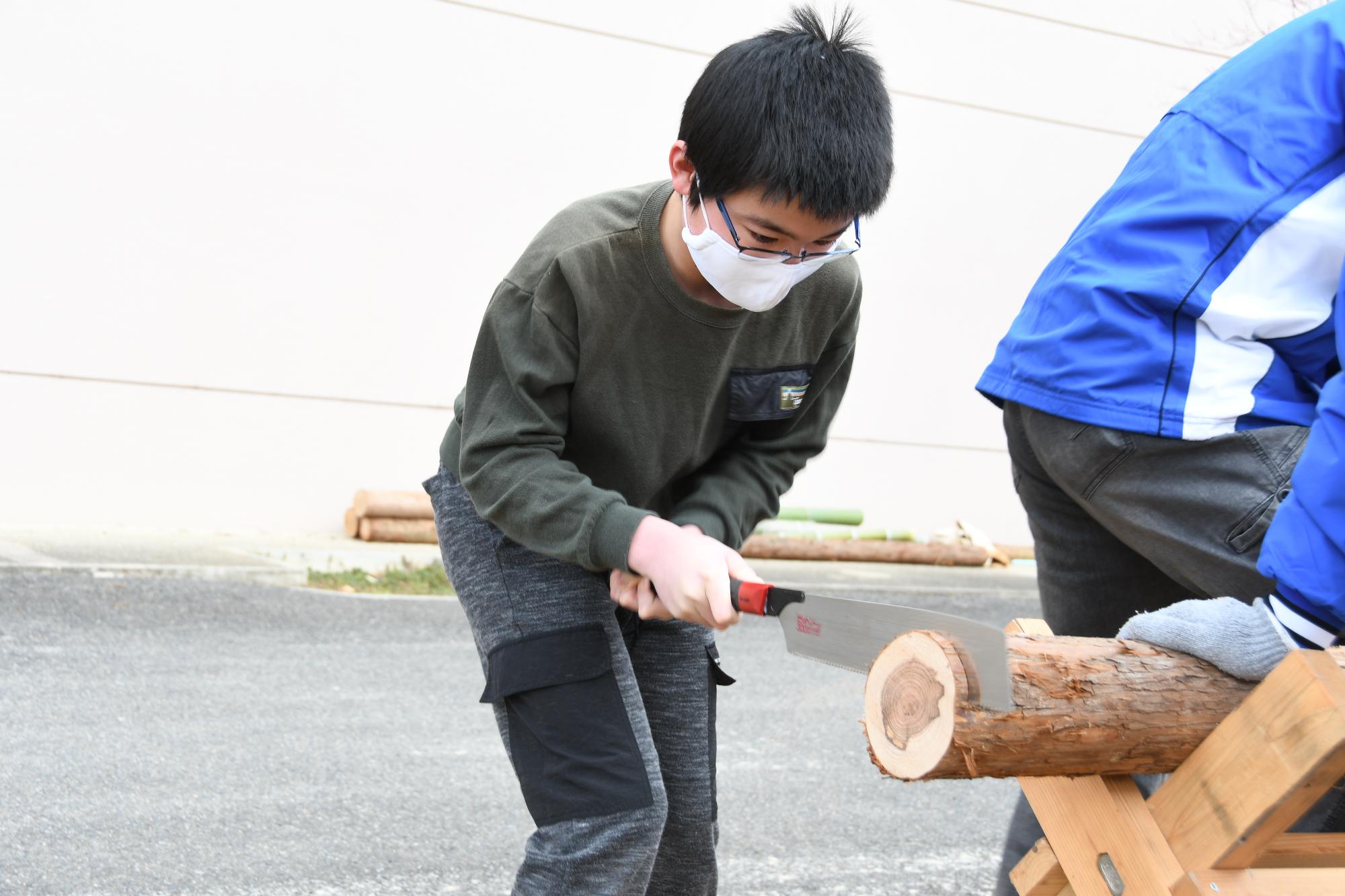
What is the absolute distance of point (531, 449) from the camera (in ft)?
7.13

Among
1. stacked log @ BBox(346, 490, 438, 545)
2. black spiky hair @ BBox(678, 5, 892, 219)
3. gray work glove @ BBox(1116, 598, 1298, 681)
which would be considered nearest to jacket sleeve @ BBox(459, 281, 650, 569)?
black spiky hair @ BBox(678, 5, 892, 219)

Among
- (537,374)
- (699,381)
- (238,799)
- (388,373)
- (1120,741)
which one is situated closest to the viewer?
(1120,741)

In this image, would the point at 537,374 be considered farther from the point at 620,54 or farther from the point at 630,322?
the point at 620,54

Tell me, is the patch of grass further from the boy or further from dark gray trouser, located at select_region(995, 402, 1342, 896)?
dark gray trouser, located at select_region(995, 402, 1342, 896)

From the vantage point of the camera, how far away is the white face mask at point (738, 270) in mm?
2176

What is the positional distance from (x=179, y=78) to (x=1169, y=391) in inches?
287

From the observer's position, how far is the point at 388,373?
854cm

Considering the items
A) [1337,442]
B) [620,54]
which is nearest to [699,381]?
[1337,442]

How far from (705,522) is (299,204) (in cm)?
644

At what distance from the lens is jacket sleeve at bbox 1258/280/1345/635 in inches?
62.5

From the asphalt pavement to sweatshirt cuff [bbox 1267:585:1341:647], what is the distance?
2138 mm

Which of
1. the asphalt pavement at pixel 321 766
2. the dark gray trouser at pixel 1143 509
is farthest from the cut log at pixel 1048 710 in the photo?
the asphalt pavement at pixel 321 766

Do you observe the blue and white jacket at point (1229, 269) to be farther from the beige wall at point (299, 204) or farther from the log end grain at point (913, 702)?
the beige wall at point (299, 204)

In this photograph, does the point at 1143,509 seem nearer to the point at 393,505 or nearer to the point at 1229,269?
the point at 1229,269
